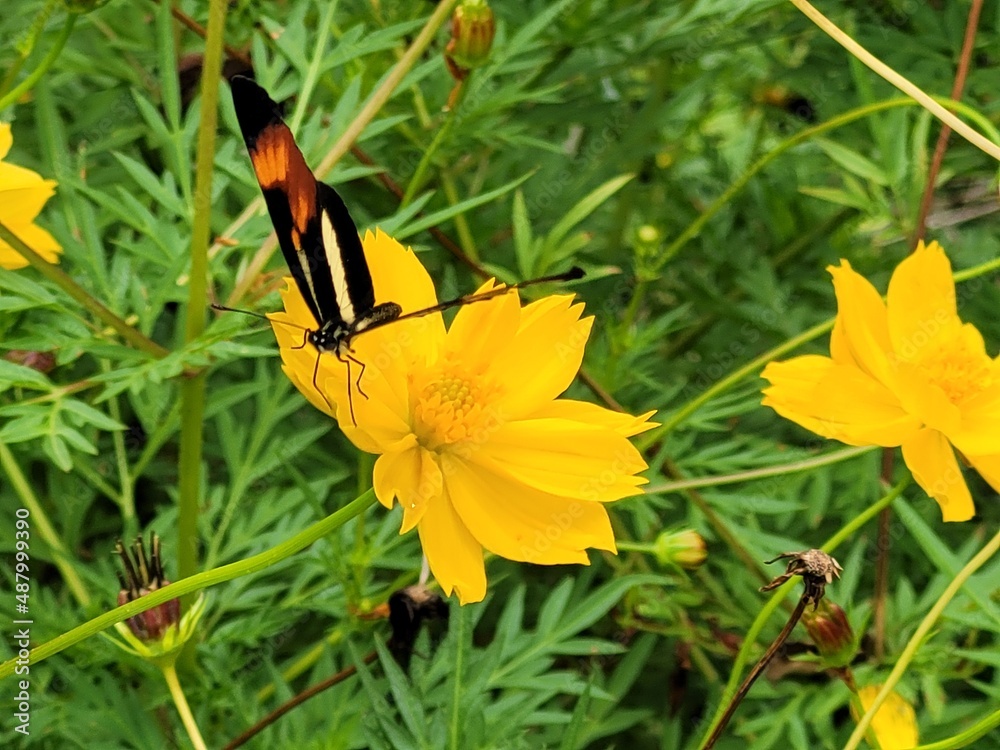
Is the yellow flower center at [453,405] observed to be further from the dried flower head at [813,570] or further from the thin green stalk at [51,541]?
the thin green stalk at [51,541]

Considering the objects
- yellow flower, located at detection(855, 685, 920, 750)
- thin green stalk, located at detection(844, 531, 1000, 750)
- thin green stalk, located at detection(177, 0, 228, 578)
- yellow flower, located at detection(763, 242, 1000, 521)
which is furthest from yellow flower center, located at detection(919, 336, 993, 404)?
thin green stalk, located at detection(177, 0, 228, 578)

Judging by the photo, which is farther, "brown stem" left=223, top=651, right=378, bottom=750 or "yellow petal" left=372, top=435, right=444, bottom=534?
"brown stem" left=223, top=651, right=378, bottom=750

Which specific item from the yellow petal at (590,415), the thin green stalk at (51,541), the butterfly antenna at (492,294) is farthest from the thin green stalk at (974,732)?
the thin green stalk at (51,541)

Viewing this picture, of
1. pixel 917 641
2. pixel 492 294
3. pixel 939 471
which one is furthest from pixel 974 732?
pixel 492 294

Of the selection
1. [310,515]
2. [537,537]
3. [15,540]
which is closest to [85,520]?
[15,540]

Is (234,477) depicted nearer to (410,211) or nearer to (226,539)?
(226,539)

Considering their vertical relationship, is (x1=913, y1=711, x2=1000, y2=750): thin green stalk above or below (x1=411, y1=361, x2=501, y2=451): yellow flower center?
below

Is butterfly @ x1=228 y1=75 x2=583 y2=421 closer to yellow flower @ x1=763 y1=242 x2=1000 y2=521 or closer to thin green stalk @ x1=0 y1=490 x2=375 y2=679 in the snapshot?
thin green stalk @ x1=0 y1=490 x2=375 y2=679
